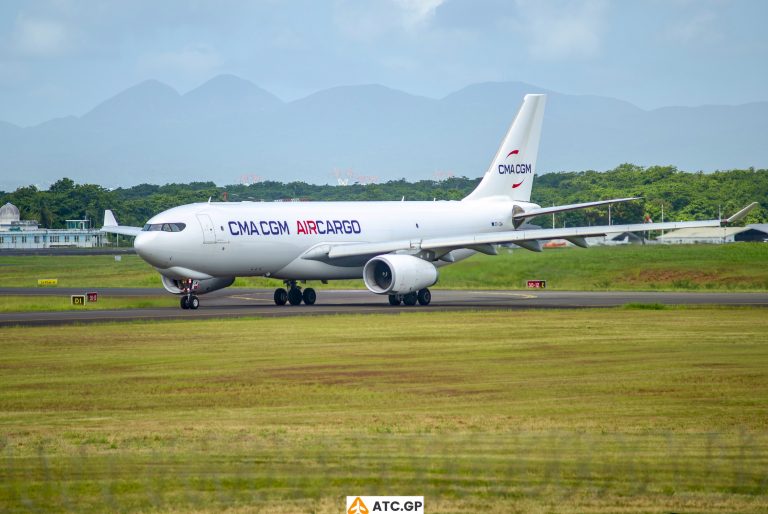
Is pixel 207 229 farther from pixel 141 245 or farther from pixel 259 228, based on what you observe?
pixel 141 245

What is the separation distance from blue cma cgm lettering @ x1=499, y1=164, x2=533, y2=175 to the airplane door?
62.2ft

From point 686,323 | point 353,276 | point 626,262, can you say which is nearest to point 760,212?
point 626,262

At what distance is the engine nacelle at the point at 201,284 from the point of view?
53.7m

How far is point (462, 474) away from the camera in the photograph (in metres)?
15.3

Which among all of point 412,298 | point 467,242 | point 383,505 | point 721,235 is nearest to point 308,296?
point 412,298

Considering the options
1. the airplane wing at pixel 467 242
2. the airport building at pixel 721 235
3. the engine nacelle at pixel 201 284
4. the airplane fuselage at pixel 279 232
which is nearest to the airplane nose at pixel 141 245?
the airplane fuselage at pixel 279 232

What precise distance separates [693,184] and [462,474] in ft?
579

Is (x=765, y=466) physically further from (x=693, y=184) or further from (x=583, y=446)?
(x=693, y=184)

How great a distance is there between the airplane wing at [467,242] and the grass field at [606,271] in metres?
16.3

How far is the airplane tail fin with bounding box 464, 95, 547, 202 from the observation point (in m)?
64.2

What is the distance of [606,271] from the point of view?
7662 centimetres

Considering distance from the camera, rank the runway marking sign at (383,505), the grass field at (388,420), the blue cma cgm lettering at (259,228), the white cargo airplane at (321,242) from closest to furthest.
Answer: the runway marking sign at (383,505)
the grass field at (388,420)
the white cargo airplane at (321,242)
the blue cma cgm lettering at (259,228)

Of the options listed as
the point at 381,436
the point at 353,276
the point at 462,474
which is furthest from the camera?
the point at 353,276

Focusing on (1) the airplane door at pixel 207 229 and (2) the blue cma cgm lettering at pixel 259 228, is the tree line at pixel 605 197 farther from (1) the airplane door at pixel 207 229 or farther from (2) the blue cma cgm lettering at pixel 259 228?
(1) the airplane door at pixel 207 229
